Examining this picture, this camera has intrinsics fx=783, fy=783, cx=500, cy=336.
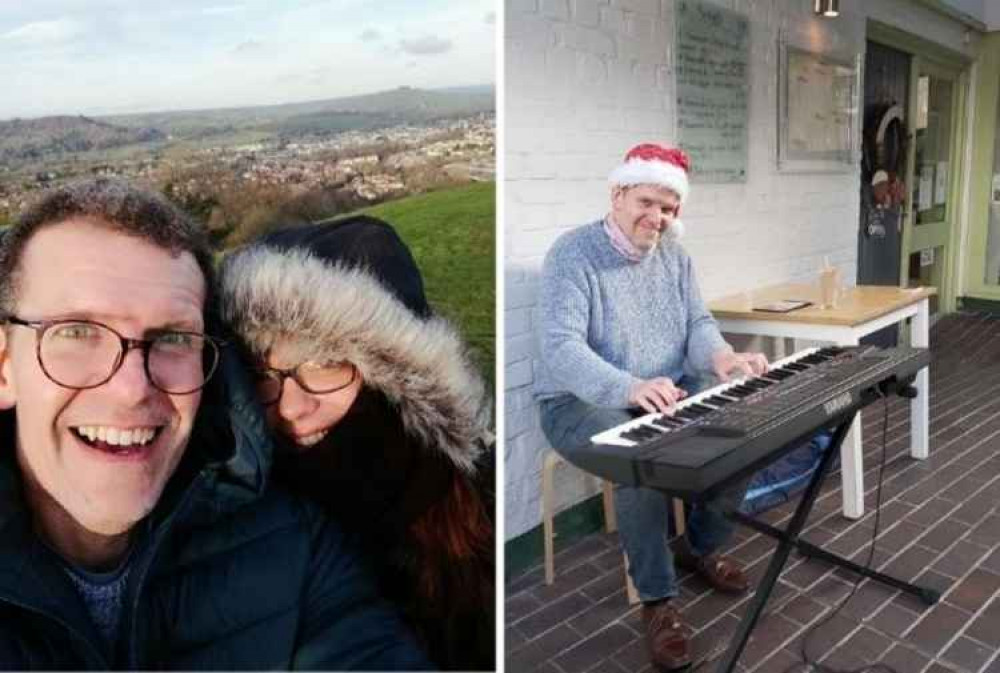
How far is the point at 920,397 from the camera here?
330 centimetres

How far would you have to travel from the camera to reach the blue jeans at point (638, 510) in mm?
2041

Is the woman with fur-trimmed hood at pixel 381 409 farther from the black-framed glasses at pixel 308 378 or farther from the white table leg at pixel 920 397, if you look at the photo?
the white table leg at pixel 920 397

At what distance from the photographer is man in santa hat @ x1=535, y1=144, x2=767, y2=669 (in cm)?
205

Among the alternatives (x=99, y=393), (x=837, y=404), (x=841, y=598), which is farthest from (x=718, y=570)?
(x=99, y=393)

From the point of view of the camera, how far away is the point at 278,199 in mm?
1050

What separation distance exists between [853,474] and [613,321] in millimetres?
1189

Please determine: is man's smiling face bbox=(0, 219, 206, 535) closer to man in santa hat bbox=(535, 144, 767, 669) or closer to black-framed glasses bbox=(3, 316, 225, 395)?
black-framed glasses bbox=(3, 316, 225, 395)

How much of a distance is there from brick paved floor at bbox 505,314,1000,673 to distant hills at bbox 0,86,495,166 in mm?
1562

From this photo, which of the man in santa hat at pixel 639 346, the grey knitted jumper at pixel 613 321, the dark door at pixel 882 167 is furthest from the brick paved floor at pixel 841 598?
the dark door at pixel 882 167

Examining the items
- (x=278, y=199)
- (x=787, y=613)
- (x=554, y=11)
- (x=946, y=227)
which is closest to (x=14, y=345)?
(x=278, y=199)

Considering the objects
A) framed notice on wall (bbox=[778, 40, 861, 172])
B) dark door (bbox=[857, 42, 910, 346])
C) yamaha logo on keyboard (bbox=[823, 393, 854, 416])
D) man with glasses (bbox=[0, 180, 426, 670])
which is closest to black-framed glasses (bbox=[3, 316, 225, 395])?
man with glasses (bbox=[0, 180, 426, 670])

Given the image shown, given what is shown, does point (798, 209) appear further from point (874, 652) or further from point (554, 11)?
point (874, 652)

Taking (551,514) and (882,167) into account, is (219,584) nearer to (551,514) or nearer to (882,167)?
(551,514)

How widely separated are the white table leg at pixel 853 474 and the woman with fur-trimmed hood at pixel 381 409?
2006 mm
